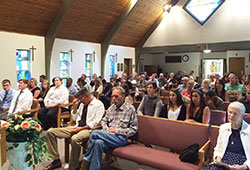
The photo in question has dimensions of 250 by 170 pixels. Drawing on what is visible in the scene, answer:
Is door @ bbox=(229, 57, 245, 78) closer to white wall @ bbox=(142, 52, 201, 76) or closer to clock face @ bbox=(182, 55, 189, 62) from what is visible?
white wall @ bbox=(142, 52, 201, 76)

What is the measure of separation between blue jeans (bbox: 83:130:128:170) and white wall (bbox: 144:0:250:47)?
9.98m

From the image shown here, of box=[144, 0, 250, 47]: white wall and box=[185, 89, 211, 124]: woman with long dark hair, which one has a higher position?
box=[144, 0, 250, 47]: white wall

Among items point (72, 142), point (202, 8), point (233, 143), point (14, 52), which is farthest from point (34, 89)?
point (202, 8)

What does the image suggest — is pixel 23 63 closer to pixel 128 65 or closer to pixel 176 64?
pixel 128 65

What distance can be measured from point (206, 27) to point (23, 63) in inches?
329

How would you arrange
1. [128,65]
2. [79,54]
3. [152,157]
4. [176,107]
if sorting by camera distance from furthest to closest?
[128,65] < [79,54] < [176,107] < [152,157]

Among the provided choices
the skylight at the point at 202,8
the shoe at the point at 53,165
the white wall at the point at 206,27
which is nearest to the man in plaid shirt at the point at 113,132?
the shoe at the point at 53,165

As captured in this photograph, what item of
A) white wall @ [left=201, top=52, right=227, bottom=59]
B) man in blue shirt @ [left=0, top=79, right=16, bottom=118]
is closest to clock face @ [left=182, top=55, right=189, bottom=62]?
white wall @ [left=201, top=52, right=227, bottom=59]

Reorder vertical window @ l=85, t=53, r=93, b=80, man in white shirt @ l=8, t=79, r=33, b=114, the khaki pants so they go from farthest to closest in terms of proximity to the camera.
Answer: vertical window @ l=85, t=53, r=93, b=80
man in white shirt @ l=8, t=79, r=33, b=114
the khaki pants

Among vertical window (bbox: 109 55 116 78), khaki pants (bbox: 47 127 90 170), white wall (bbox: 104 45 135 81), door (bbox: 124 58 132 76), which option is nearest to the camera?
khaki pants (bbox: 47 127 90 170)

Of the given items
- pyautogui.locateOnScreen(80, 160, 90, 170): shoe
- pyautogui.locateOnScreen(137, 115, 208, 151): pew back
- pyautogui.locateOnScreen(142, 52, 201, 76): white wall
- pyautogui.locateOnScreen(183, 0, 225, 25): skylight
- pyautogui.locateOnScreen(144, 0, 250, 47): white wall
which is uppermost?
pyautogui.locateOnScreen(183, 0, 225, 25): skylight

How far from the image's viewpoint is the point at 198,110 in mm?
3605

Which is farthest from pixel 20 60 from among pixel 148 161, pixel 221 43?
pixel 221 43

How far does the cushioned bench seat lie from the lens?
2668mm
